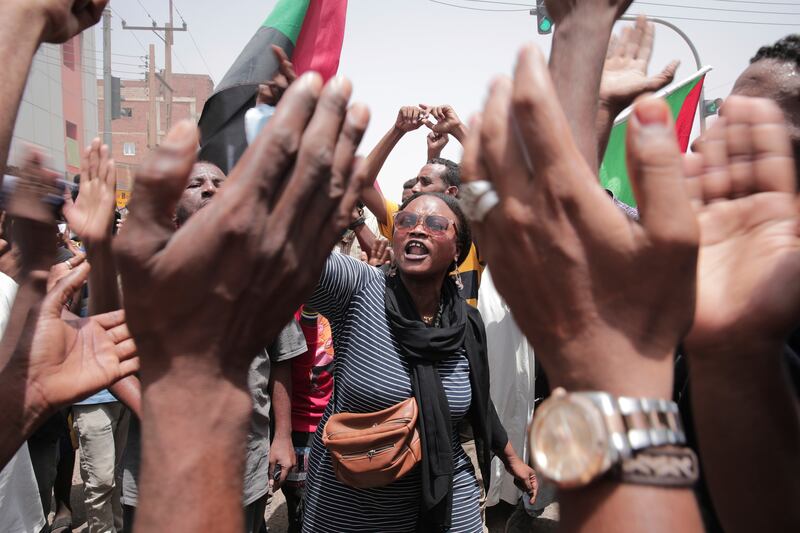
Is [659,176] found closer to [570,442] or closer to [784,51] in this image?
[570,442]

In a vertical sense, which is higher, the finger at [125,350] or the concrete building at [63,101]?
the finger at [125,350]

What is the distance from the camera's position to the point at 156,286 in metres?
0.87

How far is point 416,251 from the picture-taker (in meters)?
3.04

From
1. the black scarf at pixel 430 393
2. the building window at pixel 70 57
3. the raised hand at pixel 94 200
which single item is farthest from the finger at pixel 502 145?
the building window at pixel 70 57

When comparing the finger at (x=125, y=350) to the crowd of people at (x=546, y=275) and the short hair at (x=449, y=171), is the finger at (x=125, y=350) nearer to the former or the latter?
the crowd of people at (x=546, y=275)

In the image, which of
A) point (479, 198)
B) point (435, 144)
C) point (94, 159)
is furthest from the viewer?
point (435, 144)

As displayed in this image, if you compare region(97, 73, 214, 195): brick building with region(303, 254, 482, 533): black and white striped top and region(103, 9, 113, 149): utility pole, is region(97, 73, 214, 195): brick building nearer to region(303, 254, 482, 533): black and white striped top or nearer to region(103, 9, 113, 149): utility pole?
region(103, 9, 113, 149): utility pole

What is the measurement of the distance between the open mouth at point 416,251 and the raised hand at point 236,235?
2.06 metres

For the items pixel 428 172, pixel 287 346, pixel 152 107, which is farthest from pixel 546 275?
pixel 152 107

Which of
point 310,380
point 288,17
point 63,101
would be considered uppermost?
point 288,17

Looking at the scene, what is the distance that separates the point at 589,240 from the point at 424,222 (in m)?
2.40

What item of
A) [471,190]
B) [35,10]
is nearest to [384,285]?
[35,10]

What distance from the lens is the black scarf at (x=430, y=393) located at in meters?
2.55

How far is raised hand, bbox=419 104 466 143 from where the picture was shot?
13.3 ft
